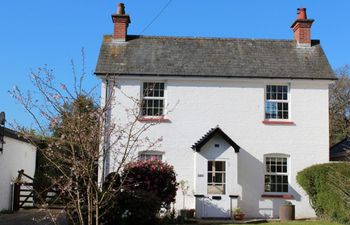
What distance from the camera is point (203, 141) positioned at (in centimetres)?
2086

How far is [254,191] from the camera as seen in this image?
71.3ft

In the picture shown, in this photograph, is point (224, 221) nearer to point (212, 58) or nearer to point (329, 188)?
point (329, 188)

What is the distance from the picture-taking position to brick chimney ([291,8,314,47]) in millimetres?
23688

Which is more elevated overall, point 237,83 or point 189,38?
point 189,38

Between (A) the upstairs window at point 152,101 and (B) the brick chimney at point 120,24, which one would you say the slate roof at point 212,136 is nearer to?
(A) the upstairs window at point 152,101

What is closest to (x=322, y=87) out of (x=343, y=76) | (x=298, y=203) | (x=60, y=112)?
(x=298, y=203)

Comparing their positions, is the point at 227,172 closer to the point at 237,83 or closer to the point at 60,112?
the point at 237,83

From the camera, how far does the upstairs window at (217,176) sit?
2084 cm

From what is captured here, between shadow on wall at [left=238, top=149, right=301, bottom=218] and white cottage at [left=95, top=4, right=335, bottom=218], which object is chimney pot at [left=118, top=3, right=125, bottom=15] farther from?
shadow on wall at [left=238, top=149, right=301, bottom=218]

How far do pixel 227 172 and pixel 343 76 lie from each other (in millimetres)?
29941

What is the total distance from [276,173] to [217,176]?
2.93 m

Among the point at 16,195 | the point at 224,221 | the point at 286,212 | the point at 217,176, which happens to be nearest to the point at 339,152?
the point at 286,212

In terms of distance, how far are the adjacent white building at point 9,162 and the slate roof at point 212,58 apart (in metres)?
5.79

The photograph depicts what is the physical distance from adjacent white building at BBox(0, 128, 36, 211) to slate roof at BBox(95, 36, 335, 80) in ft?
19.0
